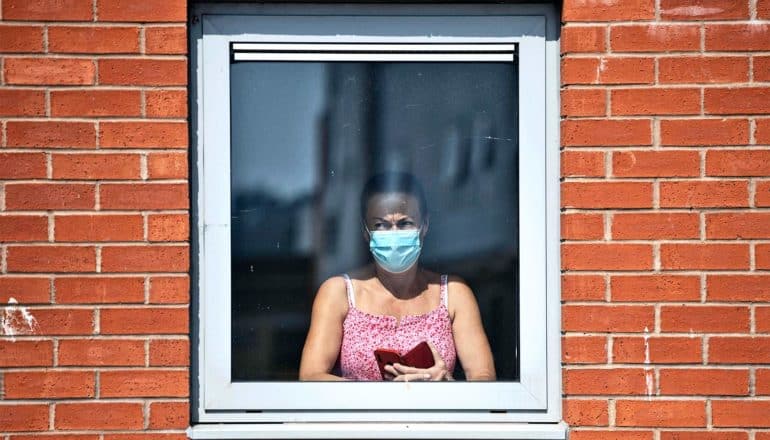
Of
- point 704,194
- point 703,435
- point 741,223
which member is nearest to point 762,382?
point 703,435

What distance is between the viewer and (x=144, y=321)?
364 cm

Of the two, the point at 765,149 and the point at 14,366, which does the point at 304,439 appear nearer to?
the point at 14,366

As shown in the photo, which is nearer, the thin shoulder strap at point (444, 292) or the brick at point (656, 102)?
the brick at point (656, 102)

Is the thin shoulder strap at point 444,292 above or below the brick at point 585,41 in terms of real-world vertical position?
below

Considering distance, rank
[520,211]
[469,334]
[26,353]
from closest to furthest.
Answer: [26,353] → [520,211] → [469,334]

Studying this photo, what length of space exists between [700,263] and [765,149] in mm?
449

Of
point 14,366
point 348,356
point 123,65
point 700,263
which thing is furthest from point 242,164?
point 700,263

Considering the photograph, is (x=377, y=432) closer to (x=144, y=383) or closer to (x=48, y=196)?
(x=144, y=383)

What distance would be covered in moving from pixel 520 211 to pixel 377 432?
923 millimetres

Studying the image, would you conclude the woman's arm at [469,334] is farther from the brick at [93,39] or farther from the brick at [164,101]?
the brick at [93,39]

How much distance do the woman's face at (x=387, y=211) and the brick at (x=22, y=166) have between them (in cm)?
114

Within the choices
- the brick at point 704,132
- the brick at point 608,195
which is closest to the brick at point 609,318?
the brick at point 608,195

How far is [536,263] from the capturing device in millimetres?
3783

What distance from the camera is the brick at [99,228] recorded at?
363 cm
